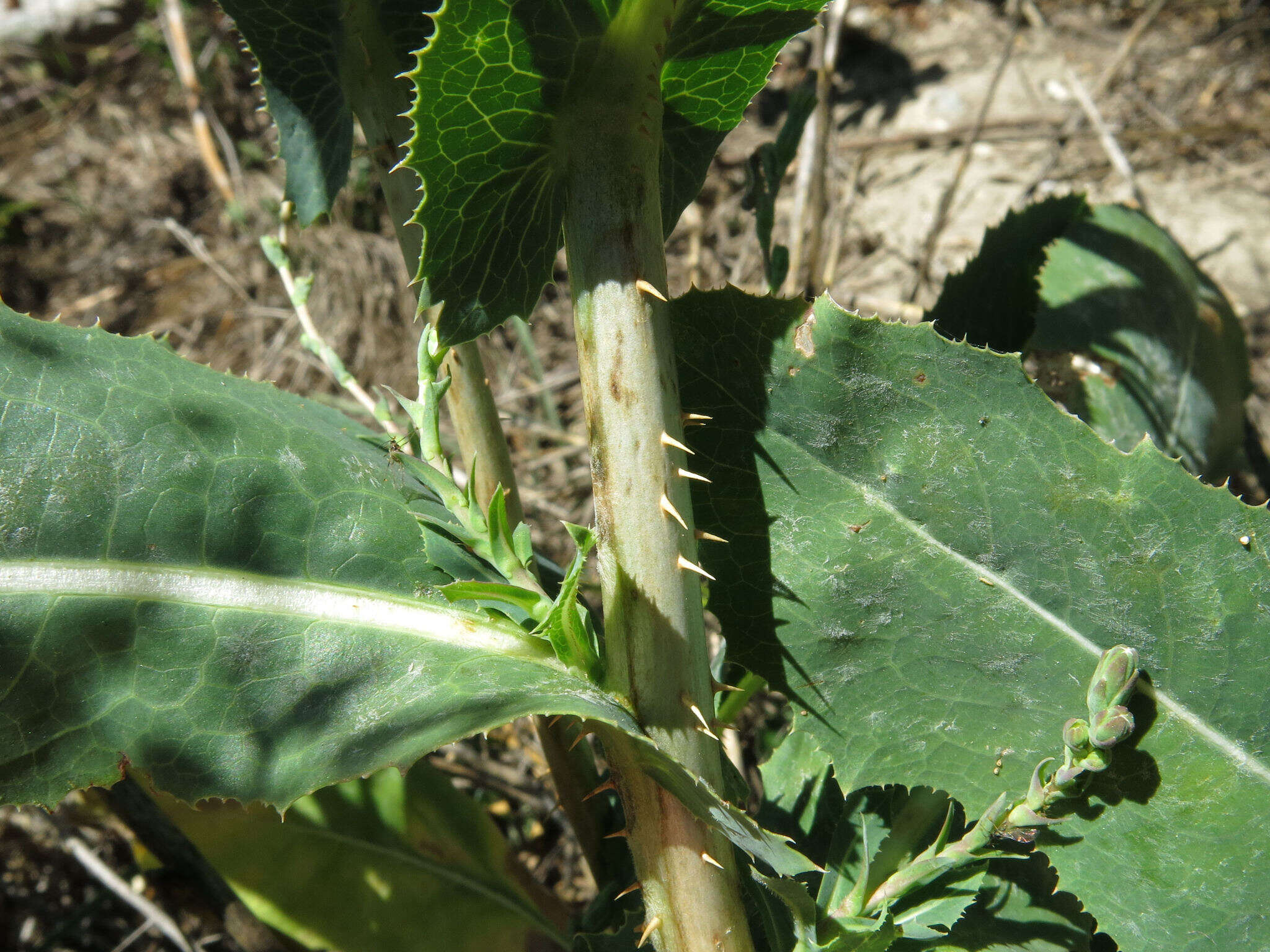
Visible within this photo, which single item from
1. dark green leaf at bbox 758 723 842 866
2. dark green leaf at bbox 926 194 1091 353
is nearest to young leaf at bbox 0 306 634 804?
dark green leaf at bbox 758 723 842 866

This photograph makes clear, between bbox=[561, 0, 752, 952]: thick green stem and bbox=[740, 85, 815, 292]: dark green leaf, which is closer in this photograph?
bbox=[561, 0, 752, 952]: thick green stem

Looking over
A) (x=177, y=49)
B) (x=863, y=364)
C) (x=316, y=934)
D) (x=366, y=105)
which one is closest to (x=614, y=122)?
(x=863, y=364)

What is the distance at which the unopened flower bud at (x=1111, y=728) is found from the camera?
3.41 feet

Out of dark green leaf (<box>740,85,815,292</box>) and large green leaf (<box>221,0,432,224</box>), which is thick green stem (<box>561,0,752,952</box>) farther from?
dark green leaf (<box>740,85,815,292</box>)

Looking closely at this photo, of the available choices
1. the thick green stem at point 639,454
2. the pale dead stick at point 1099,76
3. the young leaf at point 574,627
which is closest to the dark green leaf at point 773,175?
the thick green stem at point 639,454

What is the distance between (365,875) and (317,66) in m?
1.40

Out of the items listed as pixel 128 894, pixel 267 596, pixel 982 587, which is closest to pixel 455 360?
pixel 267 596

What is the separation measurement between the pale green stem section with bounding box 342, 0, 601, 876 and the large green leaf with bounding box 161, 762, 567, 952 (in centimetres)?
26

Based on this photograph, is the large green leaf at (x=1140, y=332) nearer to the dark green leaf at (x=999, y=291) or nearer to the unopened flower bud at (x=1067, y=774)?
the dark green leaf at (x=999, y=291)

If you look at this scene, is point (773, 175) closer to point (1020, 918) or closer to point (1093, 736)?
point (1093, 736)

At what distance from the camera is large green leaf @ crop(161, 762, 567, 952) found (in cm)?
168

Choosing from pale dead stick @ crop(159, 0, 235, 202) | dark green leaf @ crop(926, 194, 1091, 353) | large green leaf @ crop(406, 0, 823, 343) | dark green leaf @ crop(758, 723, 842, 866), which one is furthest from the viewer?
pale dead stick @ crop(159, 0, 235, 202)

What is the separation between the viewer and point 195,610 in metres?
1.18

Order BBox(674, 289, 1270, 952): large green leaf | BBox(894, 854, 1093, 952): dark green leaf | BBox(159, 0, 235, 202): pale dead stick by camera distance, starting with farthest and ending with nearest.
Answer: BBox(159, 0, 235, 202): pale dead stick < BBox(894, 854, 1093, 952): dark green leaf < BBox(674, 289, 1270, 952): large green leaf
